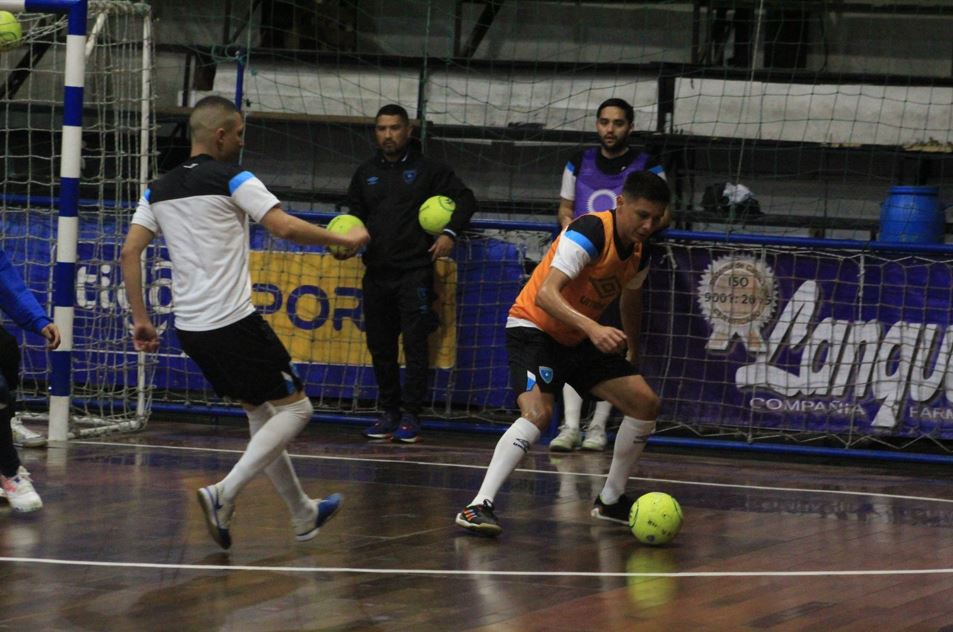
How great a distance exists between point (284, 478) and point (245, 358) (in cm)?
60

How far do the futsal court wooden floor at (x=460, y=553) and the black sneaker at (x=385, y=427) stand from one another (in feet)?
2.65

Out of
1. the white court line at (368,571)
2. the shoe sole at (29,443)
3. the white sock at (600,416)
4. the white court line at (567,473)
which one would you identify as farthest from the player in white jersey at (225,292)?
the white sock at (600,416)

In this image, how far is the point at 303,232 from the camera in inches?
260

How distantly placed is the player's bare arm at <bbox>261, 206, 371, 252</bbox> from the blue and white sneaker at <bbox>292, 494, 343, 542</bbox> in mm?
1254

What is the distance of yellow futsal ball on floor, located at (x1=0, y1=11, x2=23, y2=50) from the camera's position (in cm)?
1045

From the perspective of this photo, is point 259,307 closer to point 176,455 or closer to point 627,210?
point 176,455

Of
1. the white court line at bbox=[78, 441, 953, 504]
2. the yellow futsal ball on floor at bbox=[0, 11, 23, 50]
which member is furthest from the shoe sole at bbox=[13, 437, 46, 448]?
the yellow futsal ball on floor at bbox=[0, 11, 23, 50]

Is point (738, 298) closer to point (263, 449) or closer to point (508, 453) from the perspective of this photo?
point (508, 453)

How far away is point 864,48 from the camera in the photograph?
47.7 ft

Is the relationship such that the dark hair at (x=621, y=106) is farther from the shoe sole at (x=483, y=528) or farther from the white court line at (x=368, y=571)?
the white court line at (x=368, y=571)

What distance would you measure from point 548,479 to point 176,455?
7.96ft

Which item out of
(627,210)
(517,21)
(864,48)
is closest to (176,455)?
(627,210)

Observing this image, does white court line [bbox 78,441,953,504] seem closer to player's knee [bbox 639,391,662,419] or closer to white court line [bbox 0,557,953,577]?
player's knee [bbox 639,391,662,419]

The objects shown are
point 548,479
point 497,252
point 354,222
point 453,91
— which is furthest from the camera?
point 453,91
